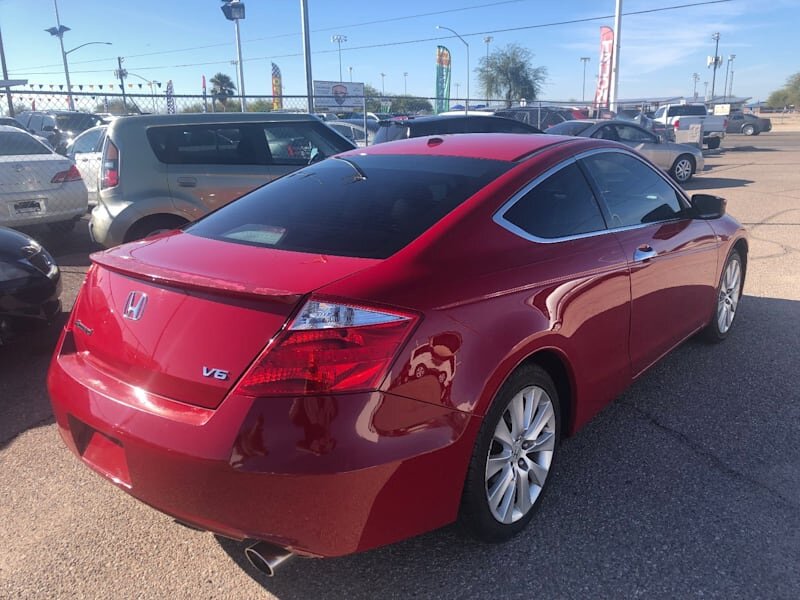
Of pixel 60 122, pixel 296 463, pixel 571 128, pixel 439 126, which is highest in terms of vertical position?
pixel 60 122

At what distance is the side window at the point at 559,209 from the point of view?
2.72m

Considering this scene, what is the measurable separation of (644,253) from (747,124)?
44581 mm

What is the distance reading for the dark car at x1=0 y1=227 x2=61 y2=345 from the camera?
4.28 metres

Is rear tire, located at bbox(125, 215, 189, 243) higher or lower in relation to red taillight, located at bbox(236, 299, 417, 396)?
lower

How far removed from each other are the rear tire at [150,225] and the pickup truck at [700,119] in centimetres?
2076

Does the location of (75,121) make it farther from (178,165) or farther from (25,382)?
(25,382)

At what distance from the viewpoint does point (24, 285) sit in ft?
14.4

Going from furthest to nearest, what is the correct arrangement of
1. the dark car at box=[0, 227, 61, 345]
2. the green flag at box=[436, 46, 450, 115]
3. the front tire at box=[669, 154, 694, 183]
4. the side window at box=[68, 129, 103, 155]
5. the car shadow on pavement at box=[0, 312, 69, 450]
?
the green flag at box=[436, 46, 450, 115] < the front tire at box=[669, 154, 694, 183] < the side window at box=[68, 129, 103, 155] < the dark car at box=[0, 227, 61, 345] < the car shadow on pavement at box=[0, 312, 69, 450]

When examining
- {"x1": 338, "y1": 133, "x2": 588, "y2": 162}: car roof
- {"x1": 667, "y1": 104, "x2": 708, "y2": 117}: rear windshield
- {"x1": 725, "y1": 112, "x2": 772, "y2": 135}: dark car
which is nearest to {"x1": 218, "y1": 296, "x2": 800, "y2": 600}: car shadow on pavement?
{"x1": 338, "y1": 133, "x2": 588, "y2": 162}: car roof

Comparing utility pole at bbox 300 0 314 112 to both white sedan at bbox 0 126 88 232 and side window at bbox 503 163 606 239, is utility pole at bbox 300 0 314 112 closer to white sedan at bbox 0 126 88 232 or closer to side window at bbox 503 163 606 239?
white sedan at bbox 0 126 88 232

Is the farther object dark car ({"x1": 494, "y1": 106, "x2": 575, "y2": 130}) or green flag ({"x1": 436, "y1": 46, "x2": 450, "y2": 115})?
green flag ({"x1": 436, "y1": 46, "x2": 450, "y2": 115})

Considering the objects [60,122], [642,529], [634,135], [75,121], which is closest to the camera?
[642,529]

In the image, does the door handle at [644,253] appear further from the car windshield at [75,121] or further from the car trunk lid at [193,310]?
the car windshield at [75,121]

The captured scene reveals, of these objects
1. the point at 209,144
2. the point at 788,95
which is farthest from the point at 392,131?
the point at 788,95
